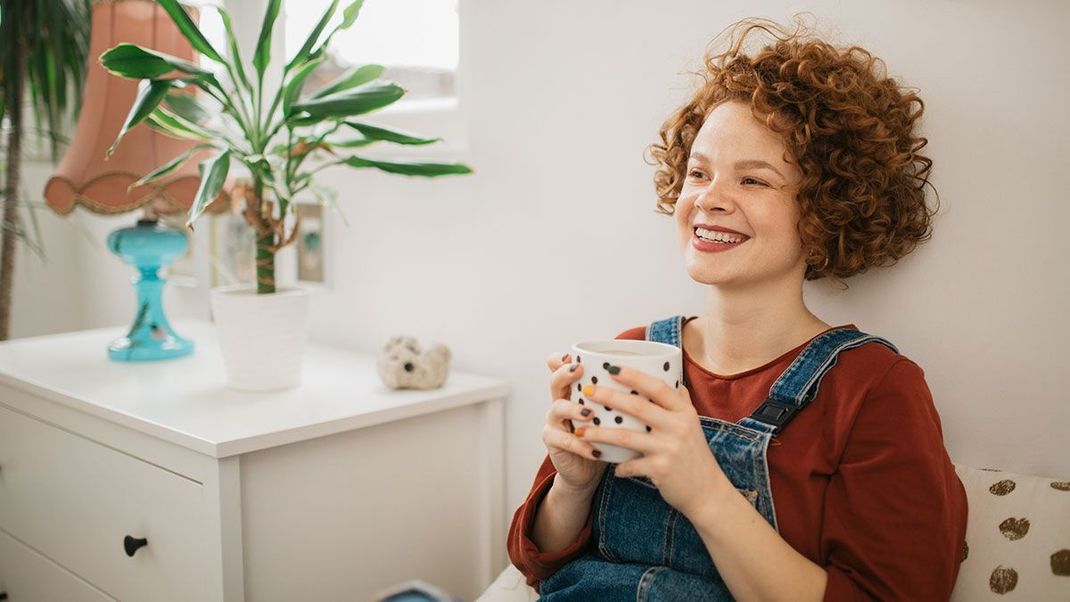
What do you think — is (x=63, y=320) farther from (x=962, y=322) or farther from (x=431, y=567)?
(x=962, y=322)

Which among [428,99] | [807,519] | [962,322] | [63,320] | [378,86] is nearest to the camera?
[807,519]

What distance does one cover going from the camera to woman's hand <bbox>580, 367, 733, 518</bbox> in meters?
0.72

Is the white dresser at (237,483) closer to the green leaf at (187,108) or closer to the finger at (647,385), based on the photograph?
the green leaf at (187,108)

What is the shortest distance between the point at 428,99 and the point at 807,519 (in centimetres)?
122

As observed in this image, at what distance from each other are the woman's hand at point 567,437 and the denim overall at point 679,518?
0.18ft

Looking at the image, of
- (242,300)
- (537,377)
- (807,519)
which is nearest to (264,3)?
(242,300)

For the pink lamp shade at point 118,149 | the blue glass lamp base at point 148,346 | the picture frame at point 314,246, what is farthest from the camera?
the picture frame at point 314,246

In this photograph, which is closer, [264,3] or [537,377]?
[537,377]

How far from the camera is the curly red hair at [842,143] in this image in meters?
0.91

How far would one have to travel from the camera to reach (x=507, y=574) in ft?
3.87

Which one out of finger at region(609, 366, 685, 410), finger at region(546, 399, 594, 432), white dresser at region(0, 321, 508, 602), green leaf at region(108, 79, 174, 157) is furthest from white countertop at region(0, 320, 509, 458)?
finger at region(609, 366, 685, 410)

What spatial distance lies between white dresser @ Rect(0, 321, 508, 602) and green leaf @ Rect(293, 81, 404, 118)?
0.46m

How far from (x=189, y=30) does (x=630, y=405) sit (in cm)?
98

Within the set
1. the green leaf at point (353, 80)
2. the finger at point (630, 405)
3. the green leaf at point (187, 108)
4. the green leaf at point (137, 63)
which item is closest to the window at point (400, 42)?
the green leaf at point (353, 80)
